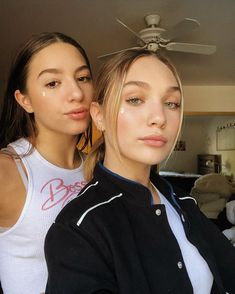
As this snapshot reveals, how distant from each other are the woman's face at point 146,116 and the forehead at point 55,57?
0.20m

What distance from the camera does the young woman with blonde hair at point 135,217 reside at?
44 cm

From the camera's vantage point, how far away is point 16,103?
2.66 ft

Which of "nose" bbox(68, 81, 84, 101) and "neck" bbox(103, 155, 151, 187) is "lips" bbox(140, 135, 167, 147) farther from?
"nose" bbox(68, 81, 84, 101)

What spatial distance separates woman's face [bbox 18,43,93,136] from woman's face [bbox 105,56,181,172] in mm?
164

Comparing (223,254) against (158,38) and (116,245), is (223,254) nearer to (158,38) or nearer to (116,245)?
(116,245)

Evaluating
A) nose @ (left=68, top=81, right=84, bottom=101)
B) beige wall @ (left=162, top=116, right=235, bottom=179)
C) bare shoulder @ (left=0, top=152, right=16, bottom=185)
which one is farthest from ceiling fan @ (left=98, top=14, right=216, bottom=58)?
beige wall @ (left=162, top=116, right=235, bottom=179)

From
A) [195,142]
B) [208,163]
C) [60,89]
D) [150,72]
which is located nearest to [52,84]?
[60,89]

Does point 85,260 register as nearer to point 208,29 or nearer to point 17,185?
point 17,185

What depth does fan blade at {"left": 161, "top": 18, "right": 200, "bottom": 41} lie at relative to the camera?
1.84 m

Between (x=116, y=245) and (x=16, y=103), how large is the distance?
530mm

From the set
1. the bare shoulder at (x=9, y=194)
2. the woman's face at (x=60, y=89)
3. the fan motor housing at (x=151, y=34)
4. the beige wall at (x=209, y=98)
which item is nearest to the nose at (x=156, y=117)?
the woman's face at (x=60, y=89)

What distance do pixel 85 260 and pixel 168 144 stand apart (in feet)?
0.87

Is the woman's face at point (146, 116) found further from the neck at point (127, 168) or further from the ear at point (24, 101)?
the ear at point (24, 101)

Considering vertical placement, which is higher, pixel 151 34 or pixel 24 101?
pixel 151 34
